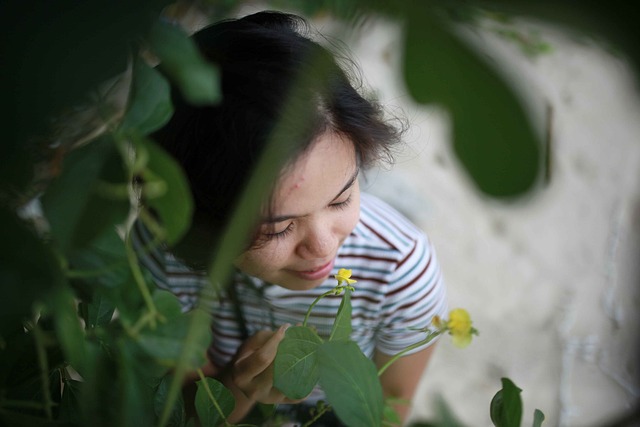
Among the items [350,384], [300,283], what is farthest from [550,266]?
[350,384]

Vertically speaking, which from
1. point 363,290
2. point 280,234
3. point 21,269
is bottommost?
point 363,290

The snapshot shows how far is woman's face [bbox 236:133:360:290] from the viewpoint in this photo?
0.60m

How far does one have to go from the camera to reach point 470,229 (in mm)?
1978

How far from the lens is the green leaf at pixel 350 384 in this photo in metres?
0.36

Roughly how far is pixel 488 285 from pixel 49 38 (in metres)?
1.81

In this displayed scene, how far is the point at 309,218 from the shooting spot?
652 mm

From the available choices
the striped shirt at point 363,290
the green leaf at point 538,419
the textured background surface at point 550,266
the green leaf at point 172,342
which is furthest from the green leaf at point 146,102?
the textured background surface at point 550,266

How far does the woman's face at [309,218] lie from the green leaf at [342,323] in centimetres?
13

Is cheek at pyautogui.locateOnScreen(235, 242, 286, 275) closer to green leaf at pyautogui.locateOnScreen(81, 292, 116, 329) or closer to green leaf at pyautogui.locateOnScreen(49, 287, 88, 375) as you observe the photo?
green leaf at pyautogui.locateOnScreen(81, 292, 116, 329)

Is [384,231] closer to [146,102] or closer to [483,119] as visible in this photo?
[146,102]

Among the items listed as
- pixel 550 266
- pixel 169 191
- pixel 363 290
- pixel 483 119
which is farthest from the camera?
pixel 550 266

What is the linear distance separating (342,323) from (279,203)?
0.16 meters

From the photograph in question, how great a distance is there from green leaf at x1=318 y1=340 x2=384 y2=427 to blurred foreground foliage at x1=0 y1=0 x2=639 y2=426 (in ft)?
0.24

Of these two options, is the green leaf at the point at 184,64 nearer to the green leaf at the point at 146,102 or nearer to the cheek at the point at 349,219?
the green leaf at the point at 146,102
